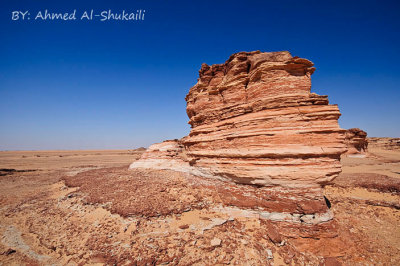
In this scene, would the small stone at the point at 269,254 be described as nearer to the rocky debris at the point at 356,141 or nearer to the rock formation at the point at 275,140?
the rock formation at the point at 275,140

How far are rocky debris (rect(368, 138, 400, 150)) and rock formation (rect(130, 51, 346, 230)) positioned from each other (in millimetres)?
52395

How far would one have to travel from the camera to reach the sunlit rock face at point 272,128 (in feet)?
18.5

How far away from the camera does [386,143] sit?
4094cm

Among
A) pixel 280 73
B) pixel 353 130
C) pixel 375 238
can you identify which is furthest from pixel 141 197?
pixel 353 130

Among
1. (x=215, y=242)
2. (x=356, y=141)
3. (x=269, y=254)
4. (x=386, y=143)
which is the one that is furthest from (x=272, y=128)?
(x=386, y=143)

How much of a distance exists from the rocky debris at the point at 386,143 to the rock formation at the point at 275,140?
52.4 metres

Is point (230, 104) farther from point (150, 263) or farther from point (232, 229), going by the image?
point (150, 263)

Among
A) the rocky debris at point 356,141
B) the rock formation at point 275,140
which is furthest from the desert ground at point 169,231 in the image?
the rocky debris at point 356,141

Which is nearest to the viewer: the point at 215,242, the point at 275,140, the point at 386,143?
the point at 215,242

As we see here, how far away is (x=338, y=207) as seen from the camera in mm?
7805

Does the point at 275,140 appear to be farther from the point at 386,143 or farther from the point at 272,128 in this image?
the point at 386,143

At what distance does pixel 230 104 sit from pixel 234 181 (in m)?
4.09

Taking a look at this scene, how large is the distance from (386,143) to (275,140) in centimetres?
5797

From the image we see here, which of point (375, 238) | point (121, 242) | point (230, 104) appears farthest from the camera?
point (230, 104)
